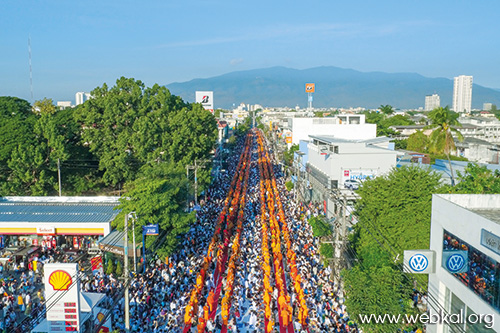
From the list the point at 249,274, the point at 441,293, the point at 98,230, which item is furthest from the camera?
the point at 98,230

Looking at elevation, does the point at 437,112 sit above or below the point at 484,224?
above

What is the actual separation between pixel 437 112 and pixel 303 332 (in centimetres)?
2017

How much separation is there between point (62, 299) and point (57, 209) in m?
13.6

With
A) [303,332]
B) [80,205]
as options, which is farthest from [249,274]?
[80,205]

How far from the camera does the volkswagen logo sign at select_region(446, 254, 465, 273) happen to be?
11504 mm

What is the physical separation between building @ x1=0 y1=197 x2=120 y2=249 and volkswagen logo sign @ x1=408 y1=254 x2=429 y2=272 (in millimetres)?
14882

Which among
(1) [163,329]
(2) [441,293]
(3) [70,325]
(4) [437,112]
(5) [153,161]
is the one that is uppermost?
(4) [437,112]

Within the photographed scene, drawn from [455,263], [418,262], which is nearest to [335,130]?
[418,262]

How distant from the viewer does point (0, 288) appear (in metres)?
17.6

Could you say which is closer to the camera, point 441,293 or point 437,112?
point 441,293

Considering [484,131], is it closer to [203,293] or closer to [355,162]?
[355,162]

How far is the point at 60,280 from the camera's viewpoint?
12.3m

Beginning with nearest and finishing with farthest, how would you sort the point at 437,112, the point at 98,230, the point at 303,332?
the point at 303,332 < the point at 98,230 < the point at 437,112

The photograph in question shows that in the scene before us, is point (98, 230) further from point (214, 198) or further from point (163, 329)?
point (214, 198)
